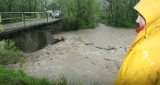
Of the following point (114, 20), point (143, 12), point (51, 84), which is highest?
point (143, 12)

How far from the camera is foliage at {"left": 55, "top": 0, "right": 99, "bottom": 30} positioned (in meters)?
37.3

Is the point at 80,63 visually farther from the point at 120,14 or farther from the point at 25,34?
the point at 120,14

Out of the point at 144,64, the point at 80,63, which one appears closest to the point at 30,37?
the point at 80,63

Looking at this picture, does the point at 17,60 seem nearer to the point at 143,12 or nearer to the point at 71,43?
the point at 71,43

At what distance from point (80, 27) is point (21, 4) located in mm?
12162

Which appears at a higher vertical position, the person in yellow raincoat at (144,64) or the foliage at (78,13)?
the person in yellow raincoat at (144,64)

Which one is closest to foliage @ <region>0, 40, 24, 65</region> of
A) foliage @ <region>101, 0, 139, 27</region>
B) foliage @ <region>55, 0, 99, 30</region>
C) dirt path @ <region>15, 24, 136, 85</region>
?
dirt path @ <region>15, 24, 136, 85</region>

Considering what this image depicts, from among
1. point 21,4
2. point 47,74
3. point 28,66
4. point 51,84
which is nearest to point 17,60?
point 28,66

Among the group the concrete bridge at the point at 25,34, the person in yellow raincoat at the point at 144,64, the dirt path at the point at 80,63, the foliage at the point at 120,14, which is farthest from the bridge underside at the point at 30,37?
the person in yellow raincoat at the point at 144,64

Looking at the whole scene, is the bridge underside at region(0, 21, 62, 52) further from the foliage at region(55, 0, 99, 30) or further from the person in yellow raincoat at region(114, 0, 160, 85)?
the person in yellow raincoat at region(114, 0, 160, 85)

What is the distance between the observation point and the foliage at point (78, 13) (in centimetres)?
3728

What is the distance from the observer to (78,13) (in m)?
38.9

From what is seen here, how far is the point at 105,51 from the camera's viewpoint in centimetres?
2052

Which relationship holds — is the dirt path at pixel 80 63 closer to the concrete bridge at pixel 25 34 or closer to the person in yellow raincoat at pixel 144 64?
the concrete bridge at pixel 25 34
